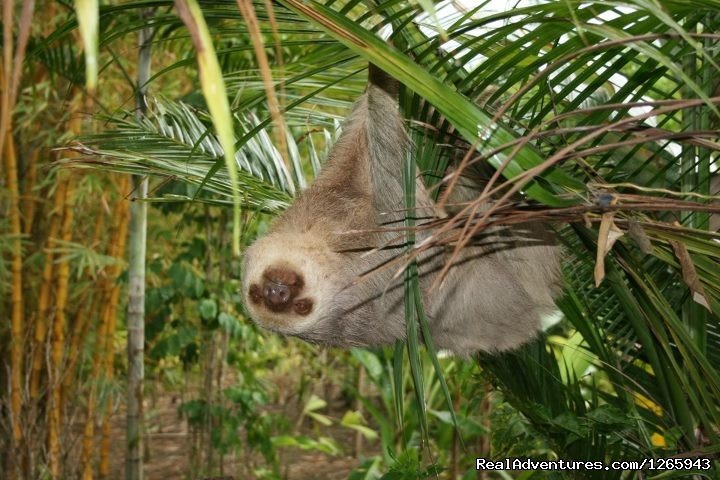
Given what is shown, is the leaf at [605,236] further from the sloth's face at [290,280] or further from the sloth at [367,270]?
the sloth's face at [290,280]


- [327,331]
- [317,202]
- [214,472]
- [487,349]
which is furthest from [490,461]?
[214,472]

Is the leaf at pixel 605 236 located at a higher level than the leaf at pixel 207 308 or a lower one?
lower

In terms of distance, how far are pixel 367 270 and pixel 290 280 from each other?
209 millimetres

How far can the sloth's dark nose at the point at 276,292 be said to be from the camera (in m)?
1.83

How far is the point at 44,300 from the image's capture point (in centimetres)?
399

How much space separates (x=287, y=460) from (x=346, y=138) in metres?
4.17

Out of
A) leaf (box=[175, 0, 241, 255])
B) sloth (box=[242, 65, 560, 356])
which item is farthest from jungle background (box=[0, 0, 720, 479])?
sloth (box=[242, 65, 560, 356])

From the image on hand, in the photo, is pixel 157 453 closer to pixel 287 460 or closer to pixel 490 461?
pixel 287 460

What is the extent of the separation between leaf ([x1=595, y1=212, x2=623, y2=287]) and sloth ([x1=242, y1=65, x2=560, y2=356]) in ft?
Answer: 2.46

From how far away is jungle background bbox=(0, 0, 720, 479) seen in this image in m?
0.89

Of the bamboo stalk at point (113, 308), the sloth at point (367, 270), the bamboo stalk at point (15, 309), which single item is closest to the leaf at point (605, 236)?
the sloth at point (367, 270)

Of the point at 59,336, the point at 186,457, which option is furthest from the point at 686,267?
the point at 186,457

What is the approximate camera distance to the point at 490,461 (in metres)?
2.02

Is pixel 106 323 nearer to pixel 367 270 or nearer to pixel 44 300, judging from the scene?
pixel 44 300
